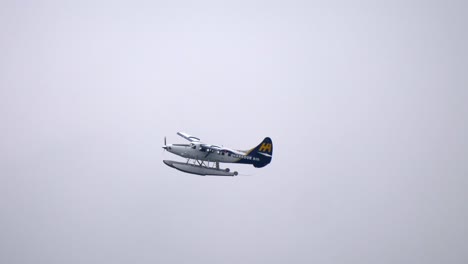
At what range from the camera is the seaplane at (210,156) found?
85062mm

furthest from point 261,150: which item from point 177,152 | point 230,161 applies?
point 177,152

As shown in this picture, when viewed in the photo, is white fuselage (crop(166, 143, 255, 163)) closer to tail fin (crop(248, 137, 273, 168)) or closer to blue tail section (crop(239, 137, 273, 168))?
blue tail section (crop(239, 137, 273, 168))

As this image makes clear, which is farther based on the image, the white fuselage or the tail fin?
the tail fin

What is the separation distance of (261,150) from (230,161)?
207 inches

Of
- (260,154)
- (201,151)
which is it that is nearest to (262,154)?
(260,154)

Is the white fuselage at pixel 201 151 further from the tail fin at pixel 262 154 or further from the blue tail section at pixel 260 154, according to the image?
the tail fin at pixel 262 154

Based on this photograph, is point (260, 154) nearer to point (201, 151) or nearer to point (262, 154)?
point (262, 154)

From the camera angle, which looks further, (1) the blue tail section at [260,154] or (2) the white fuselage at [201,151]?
(1) the blue tail section at [260,154]

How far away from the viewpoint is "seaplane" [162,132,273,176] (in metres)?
85.1

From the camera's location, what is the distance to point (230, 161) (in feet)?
286

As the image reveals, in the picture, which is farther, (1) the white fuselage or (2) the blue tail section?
(2) the blue tail section

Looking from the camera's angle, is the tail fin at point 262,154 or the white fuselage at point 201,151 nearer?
the white fuselage at point 201,151

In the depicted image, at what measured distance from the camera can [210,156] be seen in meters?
86.1

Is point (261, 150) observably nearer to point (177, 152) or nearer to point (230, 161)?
point (230, 161)
